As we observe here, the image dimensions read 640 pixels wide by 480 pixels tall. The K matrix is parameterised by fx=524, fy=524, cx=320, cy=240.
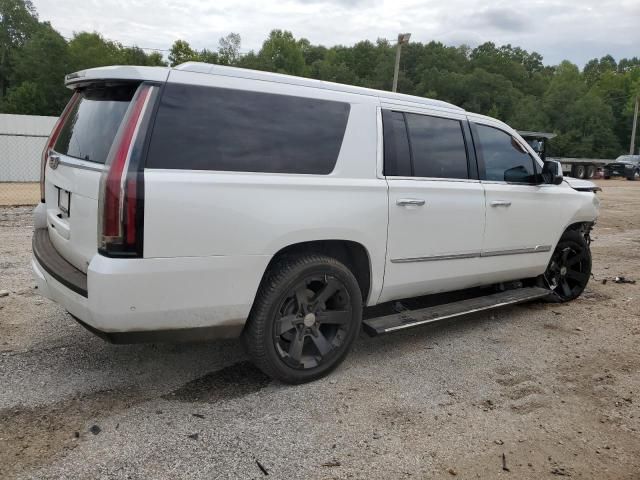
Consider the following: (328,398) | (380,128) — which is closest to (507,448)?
(328,398)

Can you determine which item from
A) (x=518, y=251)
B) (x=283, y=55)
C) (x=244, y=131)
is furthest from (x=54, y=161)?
(x=283, y=55)

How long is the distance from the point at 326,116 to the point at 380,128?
46 cm

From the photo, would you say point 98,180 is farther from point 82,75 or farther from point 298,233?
point 298,233

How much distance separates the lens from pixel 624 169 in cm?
3700

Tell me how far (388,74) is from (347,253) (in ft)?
249

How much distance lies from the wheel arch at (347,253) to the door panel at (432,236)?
0.16 metres

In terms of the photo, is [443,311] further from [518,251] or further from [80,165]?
[80,165]

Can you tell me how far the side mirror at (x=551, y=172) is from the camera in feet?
16.2

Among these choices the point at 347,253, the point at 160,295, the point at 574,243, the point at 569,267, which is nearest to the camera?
the point at 160,295

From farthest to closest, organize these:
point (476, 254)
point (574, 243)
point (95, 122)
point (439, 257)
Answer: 1. point (574, 243)
2. point (476, 254)
3. point (439, 257)
4. point (95, 122)

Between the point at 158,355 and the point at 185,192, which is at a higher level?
the point at 185,192

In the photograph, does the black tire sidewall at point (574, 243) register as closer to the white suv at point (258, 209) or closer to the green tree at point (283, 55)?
the white suv at point (258, 209)

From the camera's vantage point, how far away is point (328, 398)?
332cm

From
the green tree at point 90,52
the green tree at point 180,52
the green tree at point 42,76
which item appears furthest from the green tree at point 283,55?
the green tree at point 42,76
